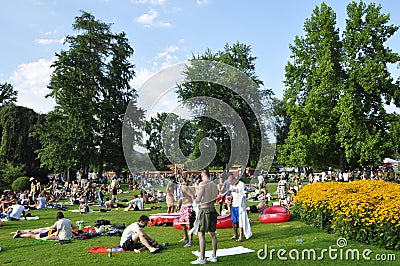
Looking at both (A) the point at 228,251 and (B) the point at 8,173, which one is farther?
(B) the point at 8,173

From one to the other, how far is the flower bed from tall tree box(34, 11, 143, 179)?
27659mm

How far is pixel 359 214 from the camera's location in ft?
28.8

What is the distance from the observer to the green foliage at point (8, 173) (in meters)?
34.2

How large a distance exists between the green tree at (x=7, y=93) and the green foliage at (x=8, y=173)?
30461mm

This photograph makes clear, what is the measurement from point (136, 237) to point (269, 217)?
5.40 metres

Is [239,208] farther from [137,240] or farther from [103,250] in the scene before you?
[103,250]

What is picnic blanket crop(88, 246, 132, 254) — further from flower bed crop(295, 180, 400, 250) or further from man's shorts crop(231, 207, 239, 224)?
flower bed crop(295, 180, 400, 250)

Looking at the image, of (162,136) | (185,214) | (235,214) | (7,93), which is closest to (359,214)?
(235,214)

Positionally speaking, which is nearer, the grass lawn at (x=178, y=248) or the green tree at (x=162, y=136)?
the grass lawn at (x=178, y=248)

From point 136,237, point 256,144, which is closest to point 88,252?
point 136,237

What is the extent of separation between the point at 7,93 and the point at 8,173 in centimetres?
3456

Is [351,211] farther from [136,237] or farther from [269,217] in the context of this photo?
[136,237]

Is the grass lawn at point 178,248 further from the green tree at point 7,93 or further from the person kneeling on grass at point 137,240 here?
the green tree at point 7,93

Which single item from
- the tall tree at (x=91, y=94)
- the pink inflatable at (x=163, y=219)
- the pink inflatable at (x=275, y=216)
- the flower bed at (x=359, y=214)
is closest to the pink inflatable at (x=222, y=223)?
the pink inflatable at (x=163, y=219)
